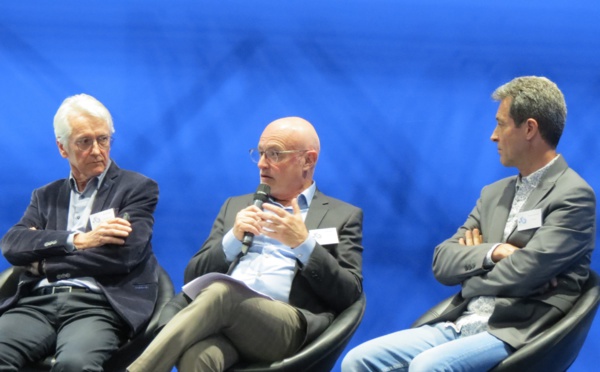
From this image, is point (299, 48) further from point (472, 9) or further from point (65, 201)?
point (65, 201)

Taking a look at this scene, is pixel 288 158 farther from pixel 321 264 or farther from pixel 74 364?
pixel 74 364

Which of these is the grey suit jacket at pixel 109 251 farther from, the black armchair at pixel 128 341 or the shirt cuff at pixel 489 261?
the shirt cuff at pixel 489 261

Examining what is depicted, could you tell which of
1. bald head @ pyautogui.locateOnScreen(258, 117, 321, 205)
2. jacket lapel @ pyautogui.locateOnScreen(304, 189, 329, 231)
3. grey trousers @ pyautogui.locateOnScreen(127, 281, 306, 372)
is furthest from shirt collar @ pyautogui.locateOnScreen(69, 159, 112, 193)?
grey trousers @ pyautogui.locateOnScreen(127, 281, 306, 372)

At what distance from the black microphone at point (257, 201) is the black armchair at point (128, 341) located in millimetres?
678

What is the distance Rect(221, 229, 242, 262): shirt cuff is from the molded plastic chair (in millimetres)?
1219

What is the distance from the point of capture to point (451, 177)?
5062 mm

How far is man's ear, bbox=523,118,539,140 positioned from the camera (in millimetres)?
3926

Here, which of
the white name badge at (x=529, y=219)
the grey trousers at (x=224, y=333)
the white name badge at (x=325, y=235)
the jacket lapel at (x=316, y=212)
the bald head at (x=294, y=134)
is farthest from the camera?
the bald head at (x=294, y=134)

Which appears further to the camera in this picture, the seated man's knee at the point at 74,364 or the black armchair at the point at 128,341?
the black armchair at the point at 128,341

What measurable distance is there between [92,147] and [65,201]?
0.32m

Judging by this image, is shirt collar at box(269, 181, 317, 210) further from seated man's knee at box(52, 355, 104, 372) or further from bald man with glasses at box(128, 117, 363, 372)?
seated man's knee at box(52, 355, 104, 372)

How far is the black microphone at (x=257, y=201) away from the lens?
12.5ft

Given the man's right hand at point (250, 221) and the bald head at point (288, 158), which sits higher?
the bald head at point (288, 158)

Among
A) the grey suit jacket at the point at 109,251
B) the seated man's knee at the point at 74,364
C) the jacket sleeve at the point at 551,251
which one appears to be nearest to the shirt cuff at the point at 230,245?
the grey suit jacket at the point at 109,251
